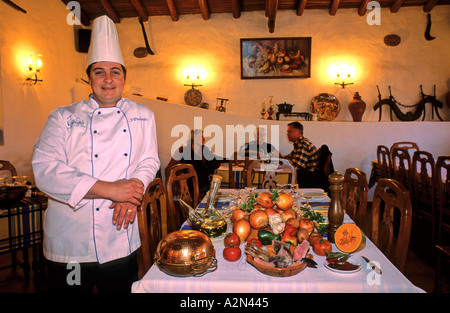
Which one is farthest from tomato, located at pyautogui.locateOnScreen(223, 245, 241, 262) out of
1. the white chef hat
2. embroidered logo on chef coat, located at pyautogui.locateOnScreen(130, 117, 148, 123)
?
the white chef hat

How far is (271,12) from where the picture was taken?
6.73 metres

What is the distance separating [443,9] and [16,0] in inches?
350

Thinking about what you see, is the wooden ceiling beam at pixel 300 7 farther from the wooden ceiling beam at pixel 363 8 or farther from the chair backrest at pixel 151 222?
the chair backrest at pixel 151 222

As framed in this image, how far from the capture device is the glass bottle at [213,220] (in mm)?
1588

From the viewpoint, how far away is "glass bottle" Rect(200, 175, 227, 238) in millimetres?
1588

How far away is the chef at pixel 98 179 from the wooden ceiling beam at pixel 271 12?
5.83 metres

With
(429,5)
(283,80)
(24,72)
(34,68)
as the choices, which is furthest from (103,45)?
(429,5)

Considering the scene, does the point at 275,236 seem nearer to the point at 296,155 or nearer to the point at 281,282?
the point at 281,282

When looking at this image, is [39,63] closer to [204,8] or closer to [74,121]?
[204,8]

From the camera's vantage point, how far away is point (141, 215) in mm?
1543

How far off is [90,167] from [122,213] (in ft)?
0.91

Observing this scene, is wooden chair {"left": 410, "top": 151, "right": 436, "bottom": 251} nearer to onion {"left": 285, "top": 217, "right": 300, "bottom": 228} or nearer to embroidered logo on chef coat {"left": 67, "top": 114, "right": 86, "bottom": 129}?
onion {"left": 285, "top": 217, "right": 300, "bottom": 228}
